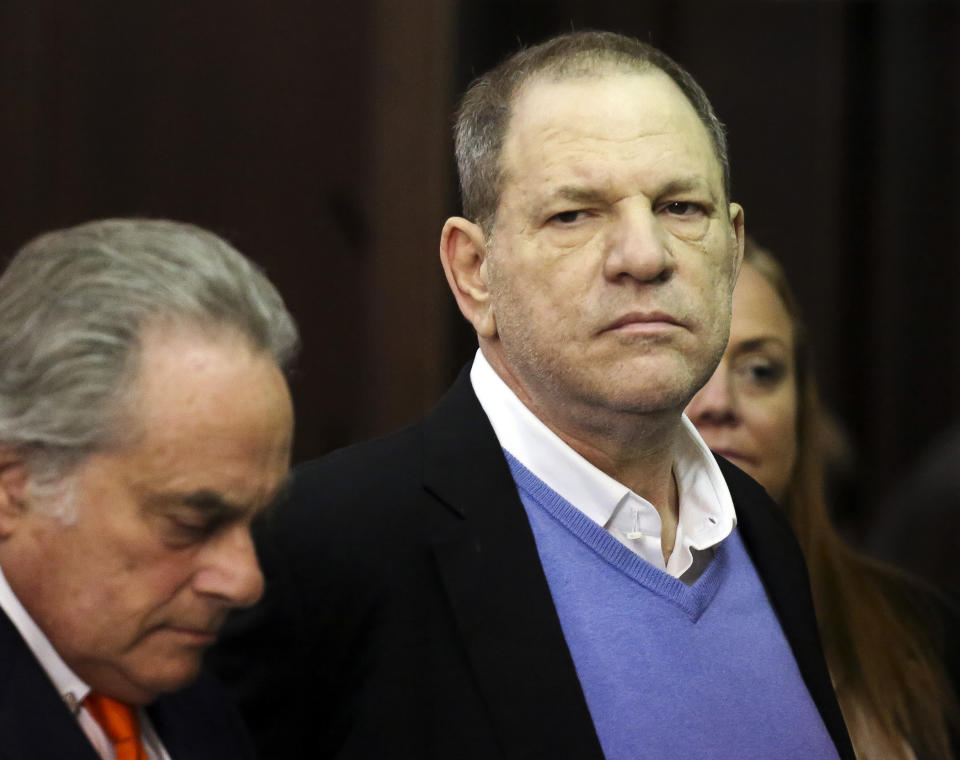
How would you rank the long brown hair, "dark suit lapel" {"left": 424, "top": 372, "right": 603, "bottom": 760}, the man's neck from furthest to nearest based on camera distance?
the long brown hair, the man's neck, "dark suit lapel" {"left": 424, "top": 372, "right": 603, "bottom": 760}

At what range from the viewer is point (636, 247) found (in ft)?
4.00

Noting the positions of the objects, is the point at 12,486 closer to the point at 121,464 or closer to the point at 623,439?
the point at 121,464

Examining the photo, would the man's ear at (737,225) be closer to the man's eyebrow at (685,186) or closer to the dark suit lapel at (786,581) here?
the man's eyebrow at (685,186)

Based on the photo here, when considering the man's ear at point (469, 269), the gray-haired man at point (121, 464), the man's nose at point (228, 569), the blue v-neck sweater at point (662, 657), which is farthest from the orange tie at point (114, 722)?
the man's ear at point (469, 269)

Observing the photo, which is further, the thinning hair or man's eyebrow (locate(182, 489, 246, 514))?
the thinning hair

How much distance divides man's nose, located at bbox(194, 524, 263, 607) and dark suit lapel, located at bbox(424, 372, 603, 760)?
239 millimetres

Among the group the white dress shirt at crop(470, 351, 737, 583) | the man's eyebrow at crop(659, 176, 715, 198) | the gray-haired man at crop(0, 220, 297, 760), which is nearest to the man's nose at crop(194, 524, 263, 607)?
the gray-haired man at crop(0, 220, 297, 760)

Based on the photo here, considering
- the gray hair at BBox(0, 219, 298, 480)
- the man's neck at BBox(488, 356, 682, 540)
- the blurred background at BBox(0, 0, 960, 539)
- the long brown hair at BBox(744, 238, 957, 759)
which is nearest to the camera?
the gray hair at BBox(0, 219, 298, 480)

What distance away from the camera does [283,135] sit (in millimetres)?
2221

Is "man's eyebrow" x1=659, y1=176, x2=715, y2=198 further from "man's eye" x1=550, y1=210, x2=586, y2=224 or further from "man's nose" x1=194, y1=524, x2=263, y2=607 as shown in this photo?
"man's nose" x1=194, y1=524, x2=263, y2=607

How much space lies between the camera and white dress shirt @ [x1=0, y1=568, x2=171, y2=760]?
995 mm

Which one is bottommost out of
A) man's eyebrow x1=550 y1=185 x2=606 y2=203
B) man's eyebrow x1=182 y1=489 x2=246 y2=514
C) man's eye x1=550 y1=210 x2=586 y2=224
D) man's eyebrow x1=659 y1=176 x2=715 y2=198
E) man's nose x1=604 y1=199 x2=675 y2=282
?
man's eyebrow x1=182 y1=489 x2=246 y2=514

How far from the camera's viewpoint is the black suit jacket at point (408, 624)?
1.17 metres

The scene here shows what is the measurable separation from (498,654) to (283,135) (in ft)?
4.17
